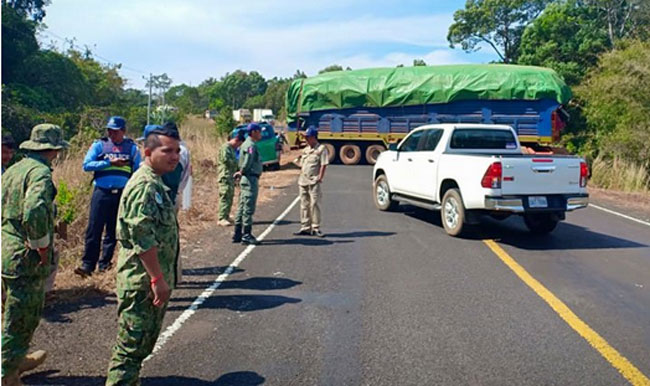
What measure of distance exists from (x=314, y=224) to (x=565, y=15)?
Answer: 2859 centimetres

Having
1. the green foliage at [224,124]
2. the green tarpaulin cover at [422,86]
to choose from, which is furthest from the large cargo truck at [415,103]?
the green foliage at [224,124]

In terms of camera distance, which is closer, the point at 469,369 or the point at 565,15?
the point at 469,369

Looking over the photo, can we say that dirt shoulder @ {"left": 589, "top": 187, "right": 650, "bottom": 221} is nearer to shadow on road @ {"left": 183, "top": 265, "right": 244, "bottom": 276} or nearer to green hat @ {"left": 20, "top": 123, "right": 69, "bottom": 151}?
shadow on road @ {"left": 183, "top": 265, "right": 244, "bottom": 276}

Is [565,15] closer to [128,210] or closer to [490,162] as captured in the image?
[490,162]

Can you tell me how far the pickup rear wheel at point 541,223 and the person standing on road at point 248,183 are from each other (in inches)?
180

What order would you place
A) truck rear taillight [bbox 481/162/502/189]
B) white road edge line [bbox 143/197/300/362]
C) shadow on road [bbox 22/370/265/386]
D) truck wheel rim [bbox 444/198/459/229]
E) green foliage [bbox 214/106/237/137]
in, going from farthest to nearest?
1. green foliage [bbox 214/106/237/137]
2. truck wheel rim [bbox 444/198/459/229]
3. truck rear taillight [bbox 481/162/502/189]
4. white road edge line [bbox 143/197/300/362]
5. shadow on road [bbox 22/370/265/386]

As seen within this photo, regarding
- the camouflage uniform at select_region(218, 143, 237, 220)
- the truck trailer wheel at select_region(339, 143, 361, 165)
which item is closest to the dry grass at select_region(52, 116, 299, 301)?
the camouflage uniform at select_region(218, 143, 237, 220)

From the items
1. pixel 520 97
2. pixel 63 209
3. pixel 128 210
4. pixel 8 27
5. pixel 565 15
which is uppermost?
pixel 565 15

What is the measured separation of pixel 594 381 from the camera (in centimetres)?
410

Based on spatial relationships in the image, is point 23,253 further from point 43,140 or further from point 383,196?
point 383,196

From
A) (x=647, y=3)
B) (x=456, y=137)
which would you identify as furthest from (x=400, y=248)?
(x=647, y=3)

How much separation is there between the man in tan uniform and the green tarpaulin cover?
1547 centimetres

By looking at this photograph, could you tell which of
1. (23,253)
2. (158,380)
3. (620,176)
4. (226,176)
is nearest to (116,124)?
(23,253)

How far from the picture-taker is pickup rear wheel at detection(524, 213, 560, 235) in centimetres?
949
